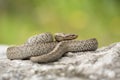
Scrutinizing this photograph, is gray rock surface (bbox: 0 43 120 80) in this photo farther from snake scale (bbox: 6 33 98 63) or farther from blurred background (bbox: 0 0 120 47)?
blurred background (bbox: 0 0 120 47)

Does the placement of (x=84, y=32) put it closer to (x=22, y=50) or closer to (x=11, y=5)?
(x=11, y=5)

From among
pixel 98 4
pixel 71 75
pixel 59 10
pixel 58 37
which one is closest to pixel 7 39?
pixel 59 10

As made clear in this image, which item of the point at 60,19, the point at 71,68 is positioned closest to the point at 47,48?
the point at 71,68

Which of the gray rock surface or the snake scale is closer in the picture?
the gray rock surface

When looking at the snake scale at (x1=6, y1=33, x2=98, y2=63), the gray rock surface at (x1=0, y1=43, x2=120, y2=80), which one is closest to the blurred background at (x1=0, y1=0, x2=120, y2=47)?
the snake scale at (x1=6, y1=33, x2=98, y2=63)

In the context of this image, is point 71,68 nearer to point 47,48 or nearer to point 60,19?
point 47,48
